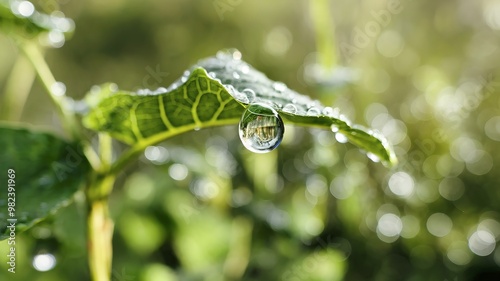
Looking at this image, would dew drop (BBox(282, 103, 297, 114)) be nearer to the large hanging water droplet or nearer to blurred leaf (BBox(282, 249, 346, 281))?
the large hanging water droplet

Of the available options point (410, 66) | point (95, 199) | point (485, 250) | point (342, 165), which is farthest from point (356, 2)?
point (95, 199)

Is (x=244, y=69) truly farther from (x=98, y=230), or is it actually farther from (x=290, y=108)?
(x=98, y=230)

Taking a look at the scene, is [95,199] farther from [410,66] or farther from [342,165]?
[410,66]

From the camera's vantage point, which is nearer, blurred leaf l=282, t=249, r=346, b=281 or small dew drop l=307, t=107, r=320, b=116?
small dew drop l=307, t=107, r=320, b=116

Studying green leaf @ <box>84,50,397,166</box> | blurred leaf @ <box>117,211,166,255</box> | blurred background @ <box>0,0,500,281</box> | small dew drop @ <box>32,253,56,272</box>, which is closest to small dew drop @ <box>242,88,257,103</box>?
green leaf @ <box>84,50,397,166</box>

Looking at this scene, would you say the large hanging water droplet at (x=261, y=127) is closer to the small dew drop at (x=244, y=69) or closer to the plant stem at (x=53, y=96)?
the small dew drop at (x=244, y=69)

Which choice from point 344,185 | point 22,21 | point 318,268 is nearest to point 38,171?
point 22,21

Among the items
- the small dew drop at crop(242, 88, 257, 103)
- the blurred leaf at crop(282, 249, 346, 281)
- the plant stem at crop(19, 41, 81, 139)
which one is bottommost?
the small dew drop at crop(242, 88, 257, 103)
